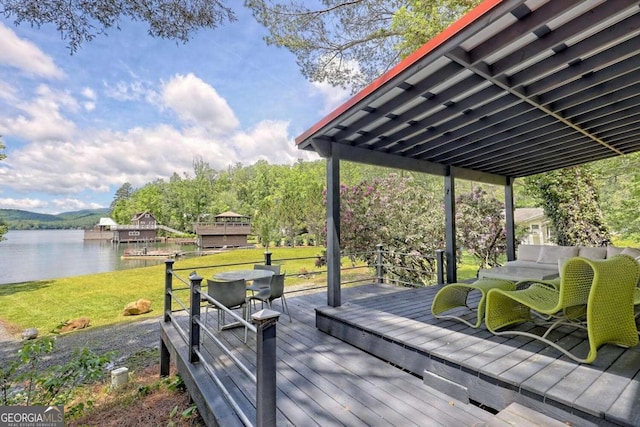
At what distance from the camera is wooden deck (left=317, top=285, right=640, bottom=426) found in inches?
66.9

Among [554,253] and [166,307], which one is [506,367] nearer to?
[166,307]

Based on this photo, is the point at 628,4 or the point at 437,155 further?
the point at 437,155

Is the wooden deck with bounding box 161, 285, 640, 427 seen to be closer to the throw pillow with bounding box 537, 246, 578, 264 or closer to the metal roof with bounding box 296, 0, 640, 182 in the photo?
the metal roof with bounding box 296, 0, 640, 182

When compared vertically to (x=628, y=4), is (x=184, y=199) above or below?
above

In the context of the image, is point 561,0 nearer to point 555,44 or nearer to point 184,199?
point 555,44

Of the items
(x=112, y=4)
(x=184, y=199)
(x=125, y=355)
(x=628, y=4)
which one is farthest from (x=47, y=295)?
(x=184, y=199)

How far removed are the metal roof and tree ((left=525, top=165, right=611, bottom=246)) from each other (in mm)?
4254

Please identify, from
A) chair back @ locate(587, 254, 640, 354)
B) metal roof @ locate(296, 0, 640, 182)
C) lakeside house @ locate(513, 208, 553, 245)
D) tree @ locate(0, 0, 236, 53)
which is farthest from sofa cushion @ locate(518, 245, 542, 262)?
lakeside house @ locate(513, 208, 553, 245)

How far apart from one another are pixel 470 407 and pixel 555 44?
2.65 meters

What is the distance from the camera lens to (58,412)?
105 inches

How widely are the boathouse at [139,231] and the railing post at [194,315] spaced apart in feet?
130

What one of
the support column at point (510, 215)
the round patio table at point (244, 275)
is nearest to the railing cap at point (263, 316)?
the round patio table at point (244, 275)

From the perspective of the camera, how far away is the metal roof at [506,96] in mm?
2008

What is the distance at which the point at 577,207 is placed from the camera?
9102mm
